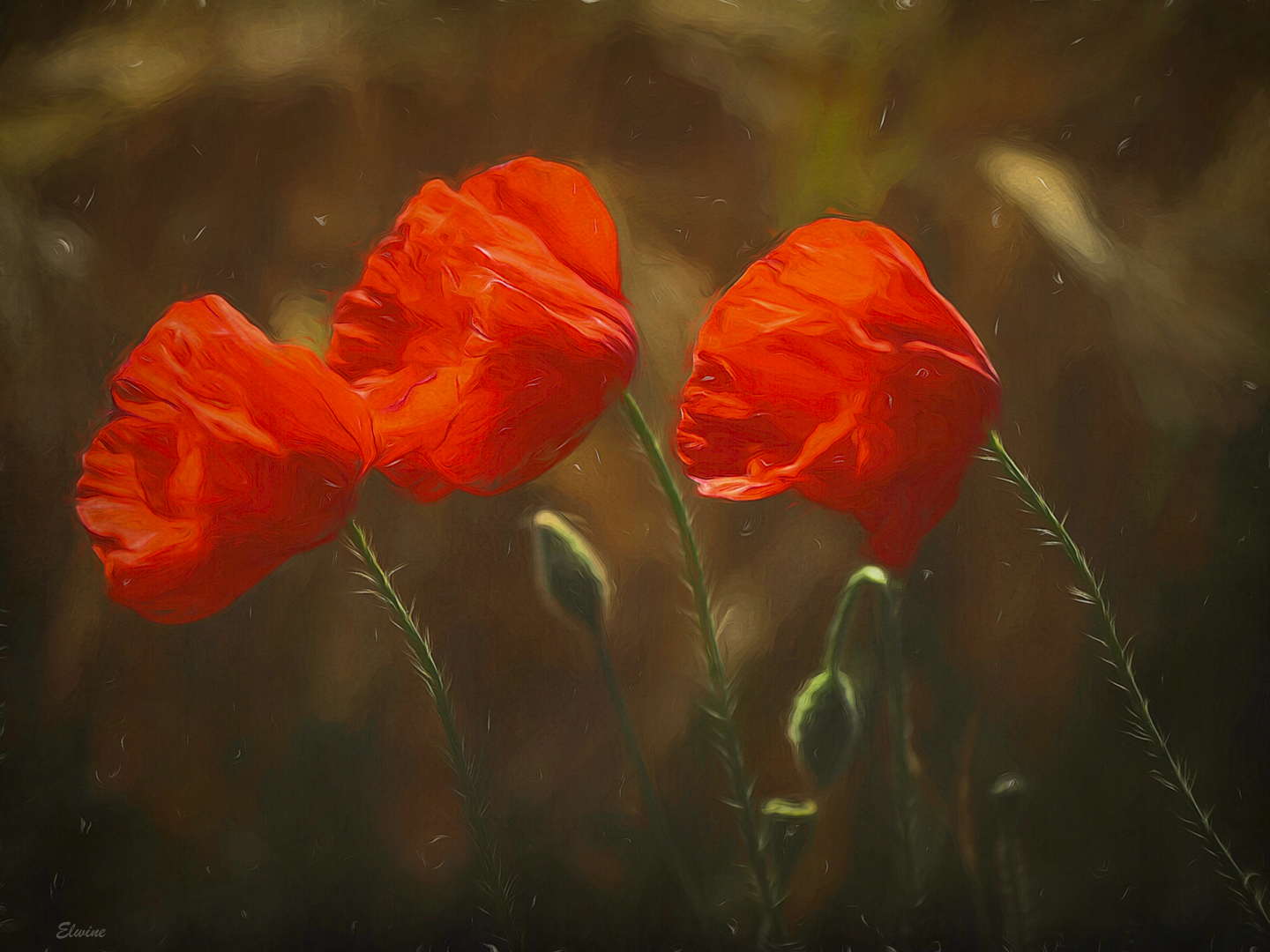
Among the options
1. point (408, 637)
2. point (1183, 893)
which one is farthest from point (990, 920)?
point (408, 637)

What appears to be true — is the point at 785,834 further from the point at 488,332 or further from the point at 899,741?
the point at 488,332

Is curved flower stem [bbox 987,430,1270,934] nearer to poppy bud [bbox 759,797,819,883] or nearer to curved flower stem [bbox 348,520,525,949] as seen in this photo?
poppy bud [bbox 759,797,819,883]

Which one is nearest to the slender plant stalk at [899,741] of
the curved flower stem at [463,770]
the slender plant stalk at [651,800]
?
the slender plant stalk at [651,800]

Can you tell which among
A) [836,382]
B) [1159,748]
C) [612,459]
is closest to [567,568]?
[612,459]

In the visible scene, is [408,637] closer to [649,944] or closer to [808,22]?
[649,944]

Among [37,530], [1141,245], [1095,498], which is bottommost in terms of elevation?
[37,530]

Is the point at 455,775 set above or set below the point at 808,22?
below
